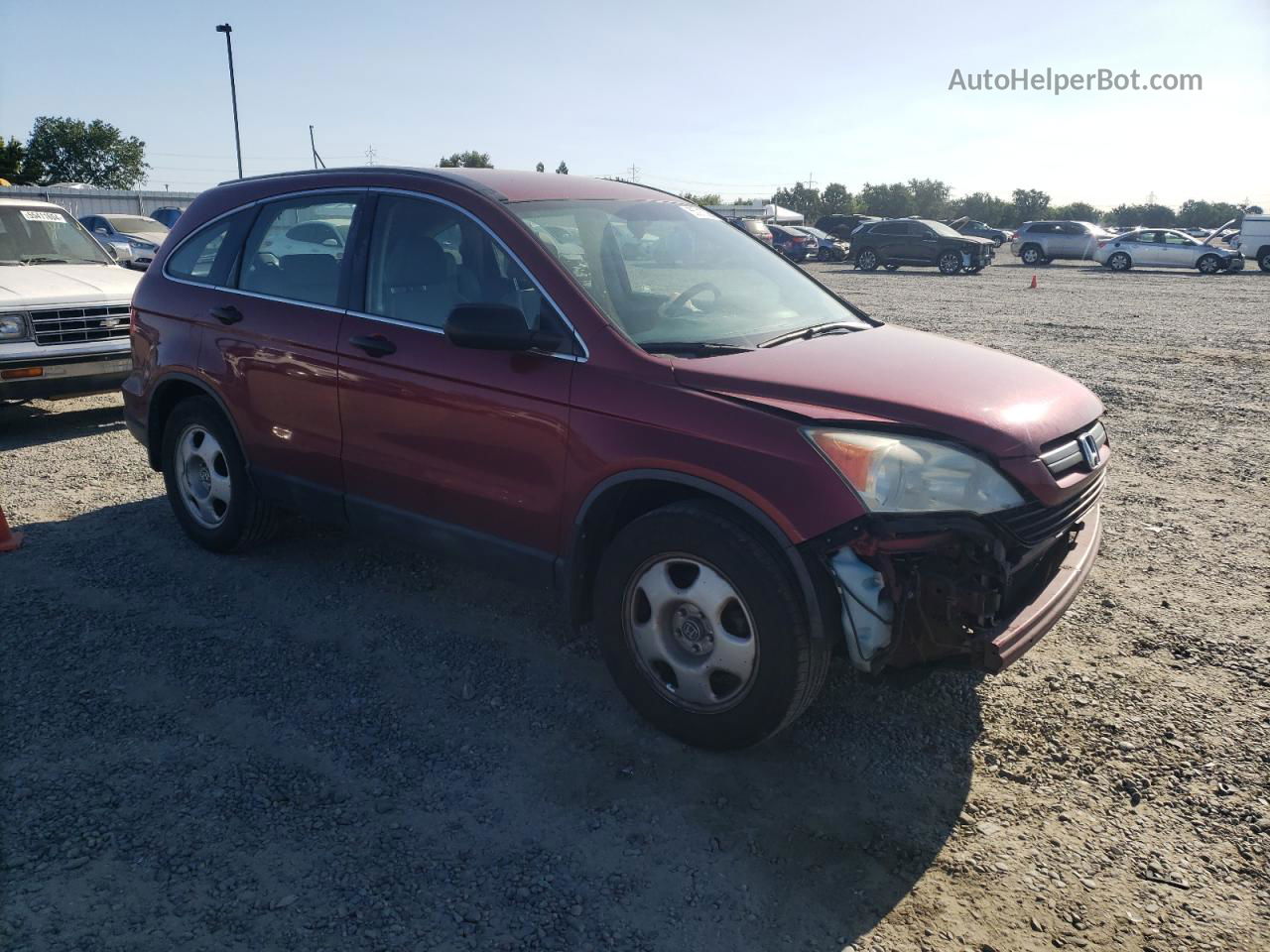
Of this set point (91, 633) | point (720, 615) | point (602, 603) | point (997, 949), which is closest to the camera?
point (997, 949)

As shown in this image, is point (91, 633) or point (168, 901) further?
point (91, 633)

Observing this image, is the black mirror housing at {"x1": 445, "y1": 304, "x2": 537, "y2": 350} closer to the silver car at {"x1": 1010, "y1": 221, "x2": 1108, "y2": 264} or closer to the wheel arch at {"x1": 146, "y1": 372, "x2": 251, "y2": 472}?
the wheel arch at {"x1": 146, "y1": 372, "x2": 251, "y2": 472}

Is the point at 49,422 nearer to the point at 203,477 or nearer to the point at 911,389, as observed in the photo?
the point at 203,477

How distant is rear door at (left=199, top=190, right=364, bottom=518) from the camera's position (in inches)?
173

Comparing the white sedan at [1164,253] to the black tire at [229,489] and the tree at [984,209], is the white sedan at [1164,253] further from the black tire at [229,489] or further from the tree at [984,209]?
the tree at [984,209]

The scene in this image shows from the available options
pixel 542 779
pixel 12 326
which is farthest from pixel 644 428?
pixel 12 326

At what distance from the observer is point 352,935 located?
8.41ft

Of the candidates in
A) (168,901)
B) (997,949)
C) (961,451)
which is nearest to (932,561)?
(961,451)

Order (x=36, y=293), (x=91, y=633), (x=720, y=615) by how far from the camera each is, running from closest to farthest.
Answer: (x=720, y=615)
(x=91, y=633)
(x=36, y=293)

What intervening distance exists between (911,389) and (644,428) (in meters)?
0.91

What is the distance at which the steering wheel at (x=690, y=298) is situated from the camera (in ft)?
12.7

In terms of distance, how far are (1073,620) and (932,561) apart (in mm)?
1868

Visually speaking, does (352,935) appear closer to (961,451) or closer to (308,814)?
(308,814)

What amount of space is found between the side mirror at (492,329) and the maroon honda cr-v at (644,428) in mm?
10
